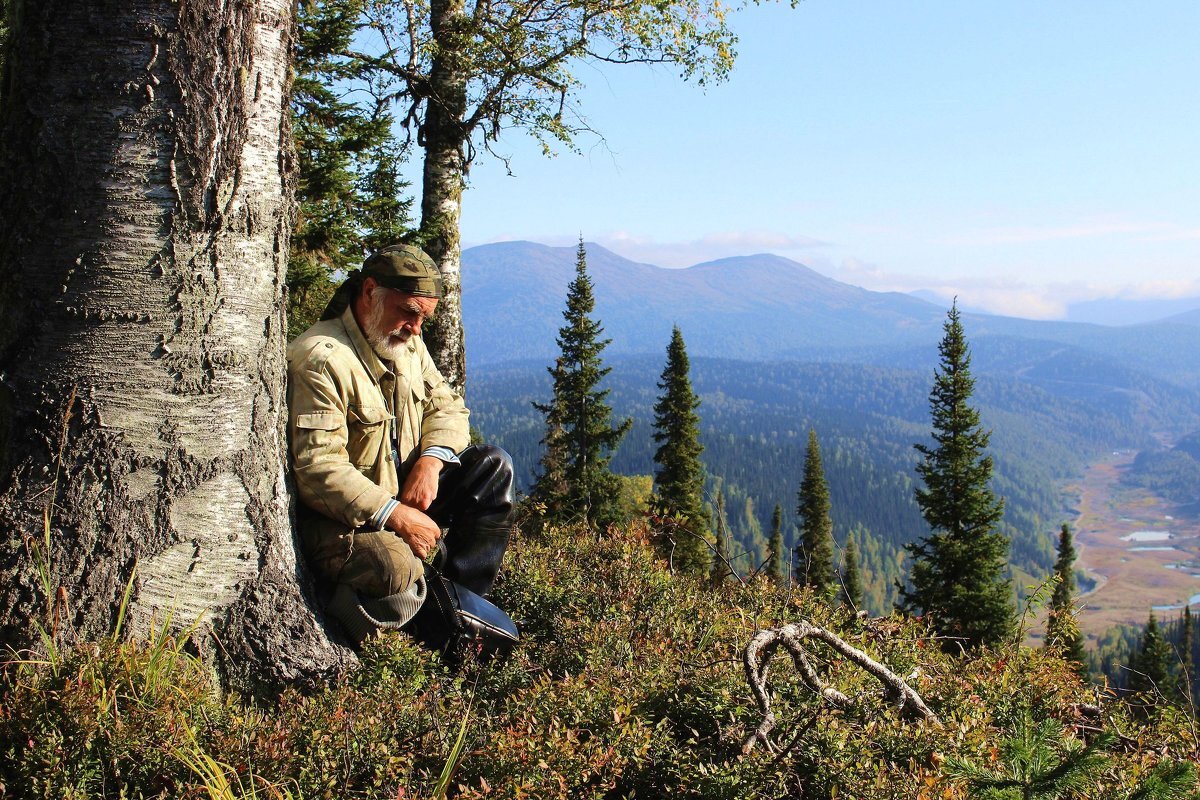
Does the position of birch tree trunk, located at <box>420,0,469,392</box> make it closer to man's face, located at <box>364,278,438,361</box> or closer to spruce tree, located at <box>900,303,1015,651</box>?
man's face, located at <box>364,278,438,361</box>

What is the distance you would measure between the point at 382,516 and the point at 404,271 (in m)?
1.16

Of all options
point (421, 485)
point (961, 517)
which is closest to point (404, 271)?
point (421, 485)

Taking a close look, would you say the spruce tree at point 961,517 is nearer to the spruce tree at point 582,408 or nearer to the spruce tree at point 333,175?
the spruce tree at point 582,408

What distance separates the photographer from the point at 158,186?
2.93 meters

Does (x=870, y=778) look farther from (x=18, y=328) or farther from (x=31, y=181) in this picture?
(x=31, y=181)

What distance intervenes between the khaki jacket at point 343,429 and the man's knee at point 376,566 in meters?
0.06

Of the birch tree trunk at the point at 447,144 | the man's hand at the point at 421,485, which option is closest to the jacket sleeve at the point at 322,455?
the man's hand at the point at 421,485

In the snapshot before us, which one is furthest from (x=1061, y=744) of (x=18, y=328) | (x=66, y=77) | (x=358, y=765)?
(x=66, y=77)

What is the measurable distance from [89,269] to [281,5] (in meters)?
1.30

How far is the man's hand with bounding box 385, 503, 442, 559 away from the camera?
3787 mm

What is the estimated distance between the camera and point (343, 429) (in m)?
3.73

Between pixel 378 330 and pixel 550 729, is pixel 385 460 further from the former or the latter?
pixel 550 729

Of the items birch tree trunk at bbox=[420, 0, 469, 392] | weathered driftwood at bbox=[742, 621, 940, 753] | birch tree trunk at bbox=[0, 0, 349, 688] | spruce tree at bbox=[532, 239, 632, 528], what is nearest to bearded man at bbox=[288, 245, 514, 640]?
birch tree trunk at bbox=[0, 0, 349, 688]

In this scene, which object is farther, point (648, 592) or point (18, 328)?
point (648, 592)
